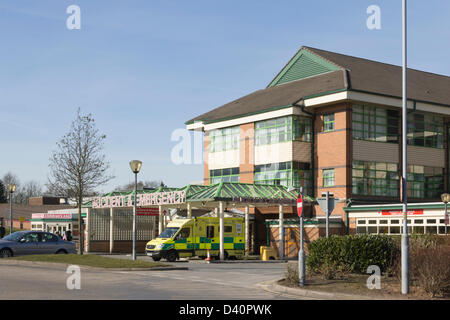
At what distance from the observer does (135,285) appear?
18906 millimetres

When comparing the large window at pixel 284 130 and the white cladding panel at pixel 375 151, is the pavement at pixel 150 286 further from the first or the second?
the large window at pixel 284 130

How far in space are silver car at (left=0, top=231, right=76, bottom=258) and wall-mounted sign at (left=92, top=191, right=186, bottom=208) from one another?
335 inches

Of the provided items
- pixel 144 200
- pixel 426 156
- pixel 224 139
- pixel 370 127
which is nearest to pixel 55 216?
pixel 144 200

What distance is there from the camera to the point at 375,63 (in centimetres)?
5306

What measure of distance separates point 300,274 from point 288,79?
36626mm

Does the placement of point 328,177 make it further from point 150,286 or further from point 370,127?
point 150,286

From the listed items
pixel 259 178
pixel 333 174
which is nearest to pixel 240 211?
pixel 259 178

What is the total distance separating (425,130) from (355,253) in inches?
1121

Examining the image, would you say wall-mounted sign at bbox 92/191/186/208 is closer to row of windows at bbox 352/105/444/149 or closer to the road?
row of windows at bbox 352/105/444/149

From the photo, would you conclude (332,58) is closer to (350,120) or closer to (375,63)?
(375,63)

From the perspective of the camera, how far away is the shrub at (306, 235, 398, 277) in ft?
67.4

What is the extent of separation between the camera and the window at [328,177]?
43.6 m

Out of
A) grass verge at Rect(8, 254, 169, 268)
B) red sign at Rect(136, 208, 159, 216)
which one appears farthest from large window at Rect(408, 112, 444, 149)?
grass verge at Rect(8, 254, 169, 268)

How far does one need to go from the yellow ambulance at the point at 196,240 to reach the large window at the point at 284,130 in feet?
27.5
